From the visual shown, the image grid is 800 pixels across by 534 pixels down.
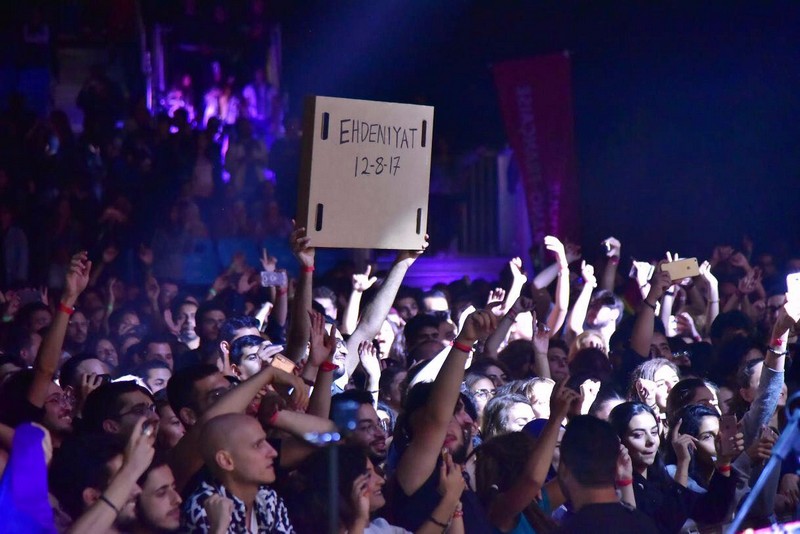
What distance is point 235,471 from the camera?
3988 millimetres

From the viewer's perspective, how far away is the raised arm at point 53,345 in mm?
5219

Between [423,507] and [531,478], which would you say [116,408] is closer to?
[423,507]

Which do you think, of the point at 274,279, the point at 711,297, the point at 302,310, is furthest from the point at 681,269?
the point at 302,310

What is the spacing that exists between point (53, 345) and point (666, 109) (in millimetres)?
10813

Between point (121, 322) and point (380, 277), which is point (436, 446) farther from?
point (380, 277)

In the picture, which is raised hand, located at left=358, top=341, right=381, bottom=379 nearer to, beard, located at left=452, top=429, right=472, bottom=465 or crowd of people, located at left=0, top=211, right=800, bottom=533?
crowd of people, located at left=0, top=211, right=800, bottom=533

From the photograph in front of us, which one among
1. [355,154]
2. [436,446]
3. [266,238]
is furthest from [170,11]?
[436,446]

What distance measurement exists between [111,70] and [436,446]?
14446 millimetres

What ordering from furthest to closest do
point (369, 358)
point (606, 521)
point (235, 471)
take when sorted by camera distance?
point (369, 358) < point (235, 471) < point (606, 521)

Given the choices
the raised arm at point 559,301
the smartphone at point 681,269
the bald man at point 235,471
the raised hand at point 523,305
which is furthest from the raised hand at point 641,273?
the bald man at point 235,471

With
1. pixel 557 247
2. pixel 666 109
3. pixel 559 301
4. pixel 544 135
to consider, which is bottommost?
pixel 559 301

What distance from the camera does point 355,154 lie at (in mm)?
5418

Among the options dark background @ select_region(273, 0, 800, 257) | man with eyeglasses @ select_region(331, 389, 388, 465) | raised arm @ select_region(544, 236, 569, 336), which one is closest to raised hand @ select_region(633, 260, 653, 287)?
raised arm @ select_region(544, 236, 569, 336)

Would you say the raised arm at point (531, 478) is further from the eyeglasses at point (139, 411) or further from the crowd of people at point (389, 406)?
the eyeglasses at point (139, 411)
